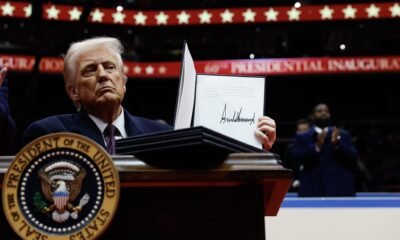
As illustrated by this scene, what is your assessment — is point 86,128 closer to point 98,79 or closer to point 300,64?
point 98,79

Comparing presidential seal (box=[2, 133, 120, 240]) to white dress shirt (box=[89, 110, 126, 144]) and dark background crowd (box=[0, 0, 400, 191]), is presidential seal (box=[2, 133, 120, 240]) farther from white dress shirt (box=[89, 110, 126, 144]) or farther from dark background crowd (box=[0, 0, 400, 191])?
dark background crowd (box=[0, 0, 400, 191])

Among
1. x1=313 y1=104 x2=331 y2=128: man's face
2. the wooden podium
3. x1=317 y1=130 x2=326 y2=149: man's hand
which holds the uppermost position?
x1=313 y1=104 x2=331 y2=128: man's face

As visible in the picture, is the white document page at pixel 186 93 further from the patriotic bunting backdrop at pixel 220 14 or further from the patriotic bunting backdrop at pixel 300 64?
the patriotic bunting backdrop at pixel 300 64

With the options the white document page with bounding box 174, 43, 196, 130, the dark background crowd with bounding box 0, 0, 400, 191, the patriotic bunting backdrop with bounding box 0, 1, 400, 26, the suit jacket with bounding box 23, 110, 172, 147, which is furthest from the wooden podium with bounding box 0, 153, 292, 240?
the dark background crowd with bounding box 0, 0, 400, 191

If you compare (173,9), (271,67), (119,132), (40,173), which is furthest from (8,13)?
(40,173)

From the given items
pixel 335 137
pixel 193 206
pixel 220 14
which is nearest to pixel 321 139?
pixel 335 137

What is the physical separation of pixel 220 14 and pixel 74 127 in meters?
7.96

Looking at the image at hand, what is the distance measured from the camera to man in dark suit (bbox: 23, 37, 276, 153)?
1646 mm

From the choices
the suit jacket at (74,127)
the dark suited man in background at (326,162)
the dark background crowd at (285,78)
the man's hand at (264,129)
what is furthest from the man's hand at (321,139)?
the dark background crowd at (285,78)

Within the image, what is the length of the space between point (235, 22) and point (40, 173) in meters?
8.64

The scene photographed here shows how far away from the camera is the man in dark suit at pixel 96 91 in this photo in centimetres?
165

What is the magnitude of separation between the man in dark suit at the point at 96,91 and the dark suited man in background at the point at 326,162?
9.36ft

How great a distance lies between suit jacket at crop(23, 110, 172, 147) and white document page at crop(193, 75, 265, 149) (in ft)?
0.99

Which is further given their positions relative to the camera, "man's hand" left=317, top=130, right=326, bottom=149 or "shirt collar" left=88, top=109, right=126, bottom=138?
"man's hand" left=317, top=130, right=326, bottom=149
